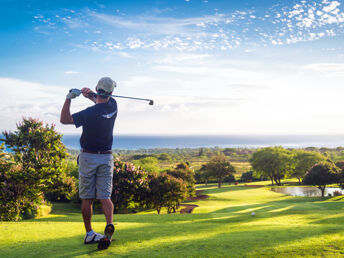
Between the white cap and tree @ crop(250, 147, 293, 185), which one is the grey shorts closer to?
the white cap

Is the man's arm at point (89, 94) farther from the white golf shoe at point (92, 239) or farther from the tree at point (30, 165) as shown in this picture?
the tree at point (30, 165)

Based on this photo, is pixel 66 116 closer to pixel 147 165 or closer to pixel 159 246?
pixel 159 246

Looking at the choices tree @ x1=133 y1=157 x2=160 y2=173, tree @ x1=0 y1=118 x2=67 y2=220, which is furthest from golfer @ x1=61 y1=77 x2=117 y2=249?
tree @ x1=133 y1=157 x2=160 y2=173

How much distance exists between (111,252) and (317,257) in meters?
3.60

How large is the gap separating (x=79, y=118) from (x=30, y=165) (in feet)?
51.1

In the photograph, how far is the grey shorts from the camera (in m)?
5.07

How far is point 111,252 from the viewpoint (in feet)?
15.6

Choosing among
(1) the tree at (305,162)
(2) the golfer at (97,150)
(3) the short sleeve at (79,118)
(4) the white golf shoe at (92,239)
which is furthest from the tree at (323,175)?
(3) the short sleeve at (79,118)

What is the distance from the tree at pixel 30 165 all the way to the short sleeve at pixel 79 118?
48.4 ft

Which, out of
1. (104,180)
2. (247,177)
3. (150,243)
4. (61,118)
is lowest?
(247,177)

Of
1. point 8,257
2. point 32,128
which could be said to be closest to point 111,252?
point 8,257

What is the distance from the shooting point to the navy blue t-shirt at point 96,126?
4977mm

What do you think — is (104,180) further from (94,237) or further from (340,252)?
(340,252)

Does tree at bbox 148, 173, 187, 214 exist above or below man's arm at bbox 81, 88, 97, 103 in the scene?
below
